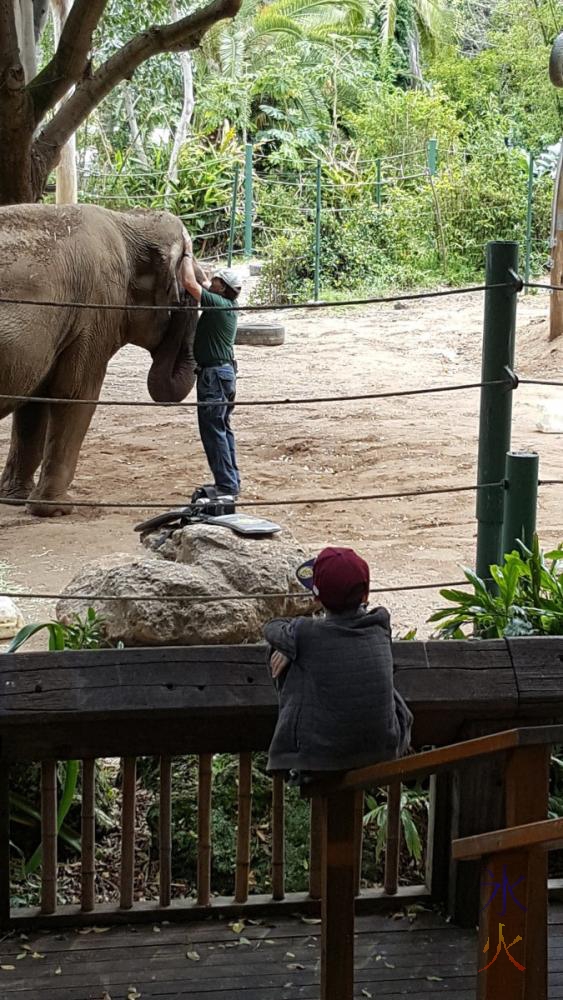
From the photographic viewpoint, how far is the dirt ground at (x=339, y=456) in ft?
23.3

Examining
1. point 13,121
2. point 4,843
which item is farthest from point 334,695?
point 13,121

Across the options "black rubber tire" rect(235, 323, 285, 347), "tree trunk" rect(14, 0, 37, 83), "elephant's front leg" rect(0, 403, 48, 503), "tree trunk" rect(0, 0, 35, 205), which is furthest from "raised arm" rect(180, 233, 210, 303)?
"black rubber tire" rect(235, 323, 285, 347)

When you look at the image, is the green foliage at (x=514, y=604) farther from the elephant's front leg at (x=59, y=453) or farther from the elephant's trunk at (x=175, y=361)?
the elephant's trunk at (x=175, y=361)

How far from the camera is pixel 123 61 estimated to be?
962cm

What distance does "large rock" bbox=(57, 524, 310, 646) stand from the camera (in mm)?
4793

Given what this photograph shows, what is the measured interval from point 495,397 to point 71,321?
4.36 metres

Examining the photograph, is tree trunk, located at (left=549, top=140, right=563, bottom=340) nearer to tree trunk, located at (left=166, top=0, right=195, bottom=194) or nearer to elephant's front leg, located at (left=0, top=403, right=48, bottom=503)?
elephant's front leg, located at (left=0, top=403, right=48, bottom=503)

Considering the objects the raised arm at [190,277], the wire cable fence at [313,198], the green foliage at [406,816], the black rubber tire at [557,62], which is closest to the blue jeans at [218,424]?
the raised arm at [190,277]

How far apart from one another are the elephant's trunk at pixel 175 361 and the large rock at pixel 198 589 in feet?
9.43

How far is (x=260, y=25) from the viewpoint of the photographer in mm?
26719

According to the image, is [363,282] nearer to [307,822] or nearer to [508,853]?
[307,822]

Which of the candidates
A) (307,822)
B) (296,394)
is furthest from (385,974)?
(296,394)

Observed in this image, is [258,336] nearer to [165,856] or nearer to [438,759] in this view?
[165,856]

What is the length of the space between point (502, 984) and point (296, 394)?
1042 cm
